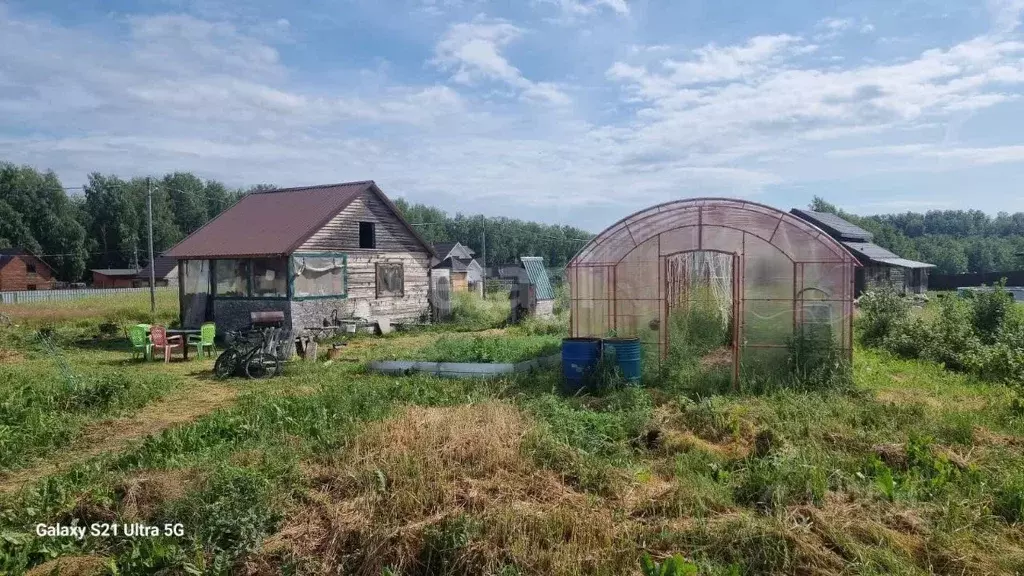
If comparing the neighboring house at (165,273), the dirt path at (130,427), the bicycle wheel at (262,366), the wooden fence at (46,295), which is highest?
the neighboring house at (165,273)

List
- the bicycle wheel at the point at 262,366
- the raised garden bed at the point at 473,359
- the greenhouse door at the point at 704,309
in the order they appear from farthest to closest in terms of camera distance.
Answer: the bicycle wheel at the point at 262,366 < the raised garden bed at the point at 473,359 < the greenhouse door at the point at 704,309

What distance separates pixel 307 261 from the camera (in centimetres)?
1797

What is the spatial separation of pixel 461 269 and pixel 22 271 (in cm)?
3434

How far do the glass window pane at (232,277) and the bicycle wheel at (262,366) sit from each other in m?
6.51

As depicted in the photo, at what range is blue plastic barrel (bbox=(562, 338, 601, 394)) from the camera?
387 inches

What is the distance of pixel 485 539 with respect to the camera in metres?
4.62

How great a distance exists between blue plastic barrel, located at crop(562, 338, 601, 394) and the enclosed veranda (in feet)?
4.30

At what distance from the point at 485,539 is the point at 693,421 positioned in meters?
3.87

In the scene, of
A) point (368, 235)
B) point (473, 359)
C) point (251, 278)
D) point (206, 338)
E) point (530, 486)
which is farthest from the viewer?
point (368, 235)

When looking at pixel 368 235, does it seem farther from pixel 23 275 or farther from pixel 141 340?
pixel 23 275

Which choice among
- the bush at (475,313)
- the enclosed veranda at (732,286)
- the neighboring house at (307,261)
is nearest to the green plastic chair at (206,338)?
the neighboring house at (307,261)

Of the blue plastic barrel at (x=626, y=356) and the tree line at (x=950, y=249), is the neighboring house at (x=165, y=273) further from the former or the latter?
the tree line at (x=950, y=249)

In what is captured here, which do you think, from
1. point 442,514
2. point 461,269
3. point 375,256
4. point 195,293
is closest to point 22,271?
point 461,269

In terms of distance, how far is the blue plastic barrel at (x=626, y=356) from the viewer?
9.86 meters
